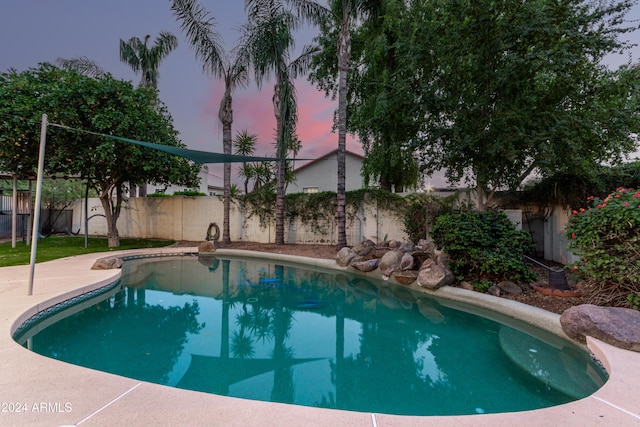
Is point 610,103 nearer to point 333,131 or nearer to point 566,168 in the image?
point 566,168

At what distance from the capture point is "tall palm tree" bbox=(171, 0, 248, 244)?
9.56 m

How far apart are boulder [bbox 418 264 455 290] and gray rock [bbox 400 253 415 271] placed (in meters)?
0.46

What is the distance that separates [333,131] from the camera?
37.3ft

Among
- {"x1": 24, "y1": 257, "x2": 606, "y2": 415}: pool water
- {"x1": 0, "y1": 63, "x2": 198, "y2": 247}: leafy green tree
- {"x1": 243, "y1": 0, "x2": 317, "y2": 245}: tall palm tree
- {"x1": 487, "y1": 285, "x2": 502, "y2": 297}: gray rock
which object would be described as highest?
{"x1": 243, "y1": 0, "x2": 317, "y2": 245}: tall palm tree

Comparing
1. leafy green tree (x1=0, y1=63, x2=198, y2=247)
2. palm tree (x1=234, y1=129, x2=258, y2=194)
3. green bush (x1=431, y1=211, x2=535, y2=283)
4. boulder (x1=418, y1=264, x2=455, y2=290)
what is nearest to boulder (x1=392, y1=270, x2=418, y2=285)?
boulder (x1=418, y1=264, x2=455, y2=290)

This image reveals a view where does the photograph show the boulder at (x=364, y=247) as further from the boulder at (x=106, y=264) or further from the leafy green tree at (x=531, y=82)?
the boulder at (x=106, y=264)

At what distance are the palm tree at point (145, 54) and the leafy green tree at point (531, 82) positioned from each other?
423 inches

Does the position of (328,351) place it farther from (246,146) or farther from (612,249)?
(246,146)

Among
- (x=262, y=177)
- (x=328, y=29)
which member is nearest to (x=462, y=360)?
(x=328, y=29)

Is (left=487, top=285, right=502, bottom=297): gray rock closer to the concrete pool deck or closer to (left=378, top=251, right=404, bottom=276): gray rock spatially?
(left=378, top=251, right=404, bottom=276): gray rock

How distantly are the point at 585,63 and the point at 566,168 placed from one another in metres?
2.18

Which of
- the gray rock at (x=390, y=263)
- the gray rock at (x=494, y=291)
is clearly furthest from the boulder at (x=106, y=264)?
the gray rock at (x=494, y=291)

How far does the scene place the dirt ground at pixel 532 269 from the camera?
13.2 feet

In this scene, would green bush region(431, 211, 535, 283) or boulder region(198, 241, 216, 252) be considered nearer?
green bush region(431, 211, 535, 283)
